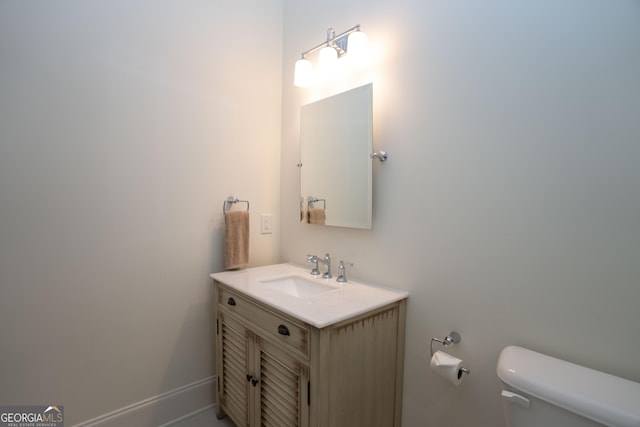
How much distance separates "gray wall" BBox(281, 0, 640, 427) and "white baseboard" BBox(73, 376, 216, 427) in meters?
1.18

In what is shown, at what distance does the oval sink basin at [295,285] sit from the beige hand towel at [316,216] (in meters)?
0.35

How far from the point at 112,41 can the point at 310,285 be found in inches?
62.4

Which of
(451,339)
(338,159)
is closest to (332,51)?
(338,159)

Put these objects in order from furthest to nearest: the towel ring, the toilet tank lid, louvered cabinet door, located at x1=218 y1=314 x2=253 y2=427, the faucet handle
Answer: the towel ring, the faucet handle, louvered cabinet door, located at x1=218 y1=314 x2=253 y2=427, the toilet tank lid

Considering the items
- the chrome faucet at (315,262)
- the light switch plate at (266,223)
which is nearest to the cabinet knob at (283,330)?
the chrome faucet at (315,262)

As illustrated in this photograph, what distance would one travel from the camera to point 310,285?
1.62 m

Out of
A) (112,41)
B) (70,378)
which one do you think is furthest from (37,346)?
(112,41)

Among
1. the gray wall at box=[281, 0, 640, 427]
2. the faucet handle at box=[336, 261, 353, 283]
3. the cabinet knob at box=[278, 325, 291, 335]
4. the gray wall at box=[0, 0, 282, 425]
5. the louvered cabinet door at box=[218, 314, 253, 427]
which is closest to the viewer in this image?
the gray wall at box=[281, 0, 640, 427]

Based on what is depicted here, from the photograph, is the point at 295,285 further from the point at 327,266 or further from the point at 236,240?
the point at 236,240

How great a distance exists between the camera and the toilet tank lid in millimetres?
690

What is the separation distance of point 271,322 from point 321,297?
0.78ft

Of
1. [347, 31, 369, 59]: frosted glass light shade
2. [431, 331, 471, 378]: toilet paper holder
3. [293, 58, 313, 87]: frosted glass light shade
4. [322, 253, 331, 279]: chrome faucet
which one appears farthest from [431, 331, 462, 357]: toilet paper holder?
[293, 58, 313, 87]: frosted glass light shade

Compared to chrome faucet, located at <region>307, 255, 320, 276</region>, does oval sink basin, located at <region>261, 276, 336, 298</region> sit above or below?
below

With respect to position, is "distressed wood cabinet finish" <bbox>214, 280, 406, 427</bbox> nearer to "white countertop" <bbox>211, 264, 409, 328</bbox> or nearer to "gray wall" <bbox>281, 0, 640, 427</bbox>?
"white countertop" <bbox>211, 264, 409, 328</bbox>
